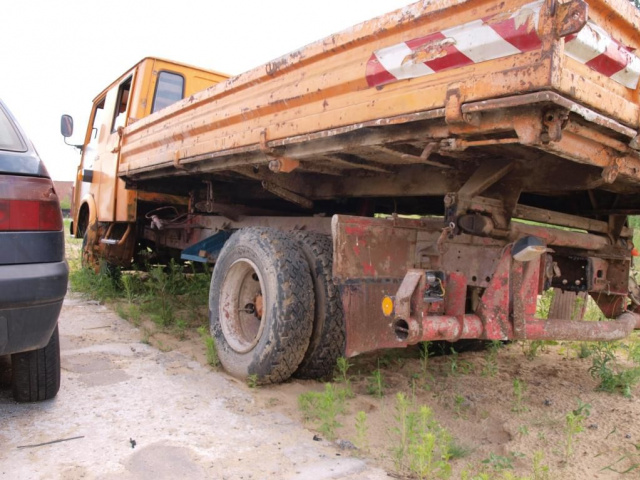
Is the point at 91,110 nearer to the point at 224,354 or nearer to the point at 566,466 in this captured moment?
the point at 224,354

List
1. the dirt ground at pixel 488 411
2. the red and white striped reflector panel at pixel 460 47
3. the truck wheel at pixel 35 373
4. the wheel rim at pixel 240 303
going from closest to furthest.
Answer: the red and white striped reflector panel at pixel 460 47 < the dirt ground at pixel 488 411 < the truck wheel at pixel 35 373 < the wheel rim at pixel 240 303

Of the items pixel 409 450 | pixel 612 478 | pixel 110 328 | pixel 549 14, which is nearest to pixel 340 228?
pixel 409 450

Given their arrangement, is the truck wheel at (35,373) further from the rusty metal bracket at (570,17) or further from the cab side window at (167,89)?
the cab side window at (167,89)

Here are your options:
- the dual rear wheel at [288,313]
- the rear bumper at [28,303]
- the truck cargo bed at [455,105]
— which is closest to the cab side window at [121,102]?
the truck cargo bed at [455,105]

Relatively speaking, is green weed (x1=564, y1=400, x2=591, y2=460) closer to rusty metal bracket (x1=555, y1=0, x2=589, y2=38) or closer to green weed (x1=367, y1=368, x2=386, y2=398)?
green weed (x1=367, y1=368, x2=386, y2=398)

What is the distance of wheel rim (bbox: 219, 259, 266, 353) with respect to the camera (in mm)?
3322

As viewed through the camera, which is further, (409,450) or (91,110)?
(91,110)

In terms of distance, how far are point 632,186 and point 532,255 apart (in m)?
0.94

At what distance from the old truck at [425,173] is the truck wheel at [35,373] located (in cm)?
102

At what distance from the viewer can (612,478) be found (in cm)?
205

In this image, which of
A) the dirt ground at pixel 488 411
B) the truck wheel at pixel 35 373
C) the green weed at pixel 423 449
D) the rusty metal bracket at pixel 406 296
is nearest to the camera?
the green weed at pixel 423 449

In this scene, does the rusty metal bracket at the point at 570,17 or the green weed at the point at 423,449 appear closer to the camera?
the rusty metal bracket at the point at 570,17

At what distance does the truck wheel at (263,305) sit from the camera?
9.27 ft

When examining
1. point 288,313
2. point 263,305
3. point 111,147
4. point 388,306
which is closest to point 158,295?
point 111,147
